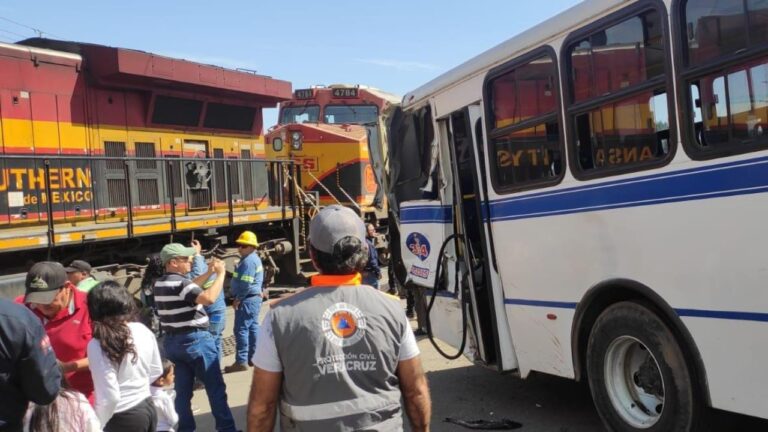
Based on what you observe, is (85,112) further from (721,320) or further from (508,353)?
(721,320)

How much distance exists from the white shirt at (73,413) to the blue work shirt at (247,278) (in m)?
4.12

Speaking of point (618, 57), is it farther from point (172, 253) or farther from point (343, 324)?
point (172, 253)

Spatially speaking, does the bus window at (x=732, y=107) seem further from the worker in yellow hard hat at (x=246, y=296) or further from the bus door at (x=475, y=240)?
the worker in yellow hard hat at (x=246, y=296)

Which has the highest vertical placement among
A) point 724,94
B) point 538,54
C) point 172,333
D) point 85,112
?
point 85,112

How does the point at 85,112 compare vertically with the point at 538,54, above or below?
above

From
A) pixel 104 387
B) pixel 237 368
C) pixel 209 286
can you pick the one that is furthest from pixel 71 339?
pixel 237 368

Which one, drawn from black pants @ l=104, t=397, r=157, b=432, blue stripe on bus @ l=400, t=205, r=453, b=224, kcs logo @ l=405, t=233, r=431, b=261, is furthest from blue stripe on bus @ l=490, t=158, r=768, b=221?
black pants @ l=104, t=397, r=157, b=432

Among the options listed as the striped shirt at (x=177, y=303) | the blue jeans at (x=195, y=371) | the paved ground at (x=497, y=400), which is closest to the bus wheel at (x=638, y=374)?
the paved ground at (x=497, y=400)

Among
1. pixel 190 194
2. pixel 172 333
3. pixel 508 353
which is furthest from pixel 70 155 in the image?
pixel 508 353

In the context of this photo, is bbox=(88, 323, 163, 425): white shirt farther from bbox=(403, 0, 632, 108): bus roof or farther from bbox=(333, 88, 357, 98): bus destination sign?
bbox=(333, 88, 357, 98): bus destination sign

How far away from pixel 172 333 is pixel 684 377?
3487mm

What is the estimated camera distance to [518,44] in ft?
15.5

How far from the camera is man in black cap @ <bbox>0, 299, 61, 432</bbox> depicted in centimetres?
238

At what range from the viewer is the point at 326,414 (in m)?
2.17
